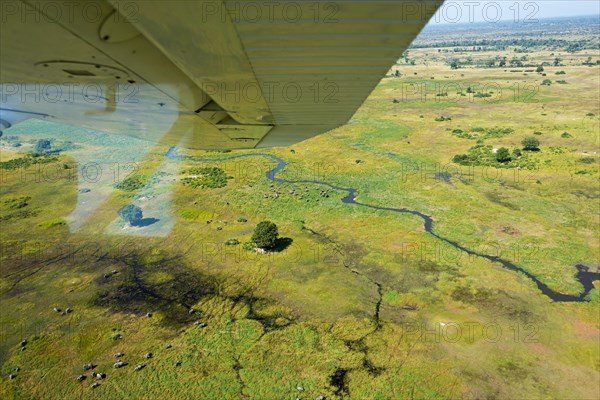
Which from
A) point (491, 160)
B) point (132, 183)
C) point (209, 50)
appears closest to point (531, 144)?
point (491, 160)

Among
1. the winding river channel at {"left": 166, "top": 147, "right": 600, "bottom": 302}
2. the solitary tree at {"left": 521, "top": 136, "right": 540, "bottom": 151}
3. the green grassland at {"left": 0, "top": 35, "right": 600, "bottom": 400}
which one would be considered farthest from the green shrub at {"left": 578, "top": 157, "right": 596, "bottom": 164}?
the winding river channel at {"left": 166, "top": 147, "right": 600, "bottom": 302}

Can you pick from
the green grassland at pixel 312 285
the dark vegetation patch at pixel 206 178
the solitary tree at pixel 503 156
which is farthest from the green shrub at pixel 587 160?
the dark vegetation patch at pixel 206 178

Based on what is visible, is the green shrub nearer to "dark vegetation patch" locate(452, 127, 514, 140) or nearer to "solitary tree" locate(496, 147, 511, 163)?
"solitary tree" locate(496, 147, 511, 163)

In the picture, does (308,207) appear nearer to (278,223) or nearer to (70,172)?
(278,223)

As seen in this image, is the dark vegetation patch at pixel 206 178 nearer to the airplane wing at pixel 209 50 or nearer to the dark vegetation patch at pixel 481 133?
the dark vegetation patch at pixel 481 133

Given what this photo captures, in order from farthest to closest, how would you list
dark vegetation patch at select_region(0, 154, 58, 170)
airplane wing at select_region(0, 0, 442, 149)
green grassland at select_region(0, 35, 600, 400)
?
dark vegetation patch at select_region(0, 154, 58, 170), green grassland at select_region(0, 35, 600, 400), airplane wing at select_region(0, 0, 442, 149)

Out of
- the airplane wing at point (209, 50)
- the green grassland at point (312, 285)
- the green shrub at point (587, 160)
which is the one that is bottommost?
the green grassland at point (312, 285)
